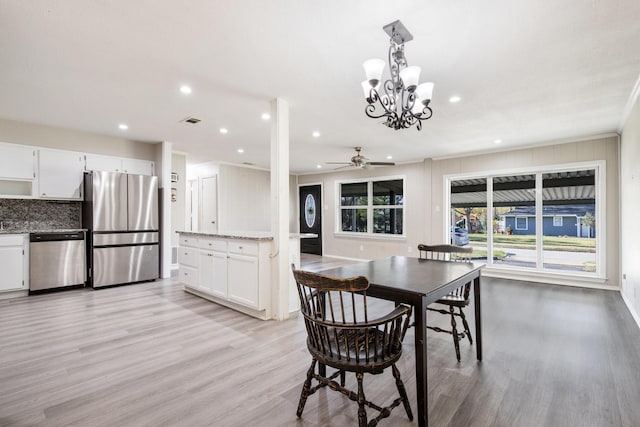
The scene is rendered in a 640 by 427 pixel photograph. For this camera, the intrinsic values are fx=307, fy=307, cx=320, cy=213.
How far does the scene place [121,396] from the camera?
6.37 feet

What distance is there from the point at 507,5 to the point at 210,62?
2.22 m

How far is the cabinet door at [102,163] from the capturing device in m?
4.86

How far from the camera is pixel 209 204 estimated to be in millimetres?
7734

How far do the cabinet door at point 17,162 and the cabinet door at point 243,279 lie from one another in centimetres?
337

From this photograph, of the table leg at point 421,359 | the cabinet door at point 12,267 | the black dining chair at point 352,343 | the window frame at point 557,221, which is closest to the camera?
the black dining chair at point 352,343

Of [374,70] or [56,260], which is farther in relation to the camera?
[56,260]

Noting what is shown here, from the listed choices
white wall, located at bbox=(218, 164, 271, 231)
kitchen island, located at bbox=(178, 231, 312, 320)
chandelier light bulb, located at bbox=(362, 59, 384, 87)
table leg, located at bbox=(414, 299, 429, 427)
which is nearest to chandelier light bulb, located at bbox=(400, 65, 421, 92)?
chandelier light bulb, located at bbox=(362, 59, 384, 87)

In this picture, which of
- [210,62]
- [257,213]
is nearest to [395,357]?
[210,62]

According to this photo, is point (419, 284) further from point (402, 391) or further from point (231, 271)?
point (231, 271)

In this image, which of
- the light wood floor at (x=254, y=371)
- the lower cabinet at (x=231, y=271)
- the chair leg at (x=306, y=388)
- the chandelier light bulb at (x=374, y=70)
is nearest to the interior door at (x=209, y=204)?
the lower cabinet at (x=231, y=271)

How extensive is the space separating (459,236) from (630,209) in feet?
9.93

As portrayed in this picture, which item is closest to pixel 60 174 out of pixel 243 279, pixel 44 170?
pixel 44 170

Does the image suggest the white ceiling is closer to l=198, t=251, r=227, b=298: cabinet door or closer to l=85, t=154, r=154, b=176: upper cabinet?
l=85, t=154, r=154, b=176: upper cabinet

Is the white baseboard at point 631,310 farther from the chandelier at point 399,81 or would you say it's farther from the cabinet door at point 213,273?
the cabinet door at point 213,273
